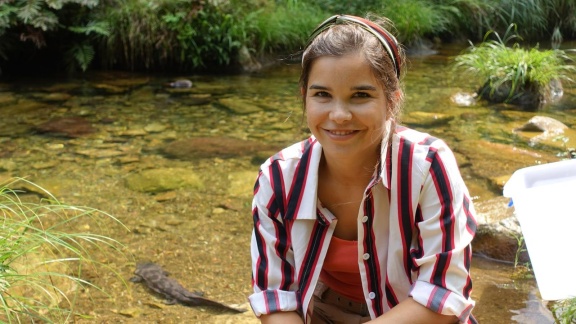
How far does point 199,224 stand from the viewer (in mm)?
3629

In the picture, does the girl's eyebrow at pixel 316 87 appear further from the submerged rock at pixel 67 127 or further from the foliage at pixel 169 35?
the foliage at pixel 169 35

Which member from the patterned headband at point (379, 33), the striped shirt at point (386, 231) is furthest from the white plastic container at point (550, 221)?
the patterned headband at point (379, 33)

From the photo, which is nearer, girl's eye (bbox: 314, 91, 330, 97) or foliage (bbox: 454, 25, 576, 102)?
girl's eye (bbox: 314, 91, 330, 97)

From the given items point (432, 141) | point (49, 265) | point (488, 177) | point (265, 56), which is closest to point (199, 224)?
point (49, 265)

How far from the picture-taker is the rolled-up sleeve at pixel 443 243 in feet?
5.70

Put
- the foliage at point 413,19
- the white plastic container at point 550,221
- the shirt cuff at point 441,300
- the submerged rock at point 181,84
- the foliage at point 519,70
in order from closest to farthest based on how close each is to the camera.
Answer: the shirt cuff at point 441,300, the white plastic container at point 550,221, the foliage at point 519,70, the submerged rock at point 181,84, the foliage at point 413,19

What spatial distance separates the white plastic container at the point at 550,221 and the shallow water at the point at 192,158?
582mm

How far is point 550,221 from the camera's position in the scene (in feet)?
6.81

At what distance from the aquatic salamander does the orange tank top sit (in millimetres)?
767

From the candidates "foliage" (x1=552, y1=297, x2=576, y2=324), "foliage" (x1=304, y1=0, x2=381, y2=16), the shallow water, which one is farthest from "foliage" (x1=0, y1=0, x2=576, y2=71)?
"foliage" (x1=552, y1=297, x2=576, y2=324)

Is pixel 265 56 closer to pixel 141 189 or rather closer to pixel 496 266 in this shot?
pixel 141 189

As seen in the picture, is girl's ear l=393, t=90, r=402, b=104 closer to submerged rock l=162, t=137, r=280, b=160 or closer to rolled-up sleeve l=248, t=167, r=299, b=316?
rolled-up sleeve l=248, t=167, r=299, b=316

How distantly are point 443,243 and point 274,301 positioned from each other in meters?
0.48

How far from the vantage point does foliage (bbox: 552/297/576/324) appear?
2.12m
